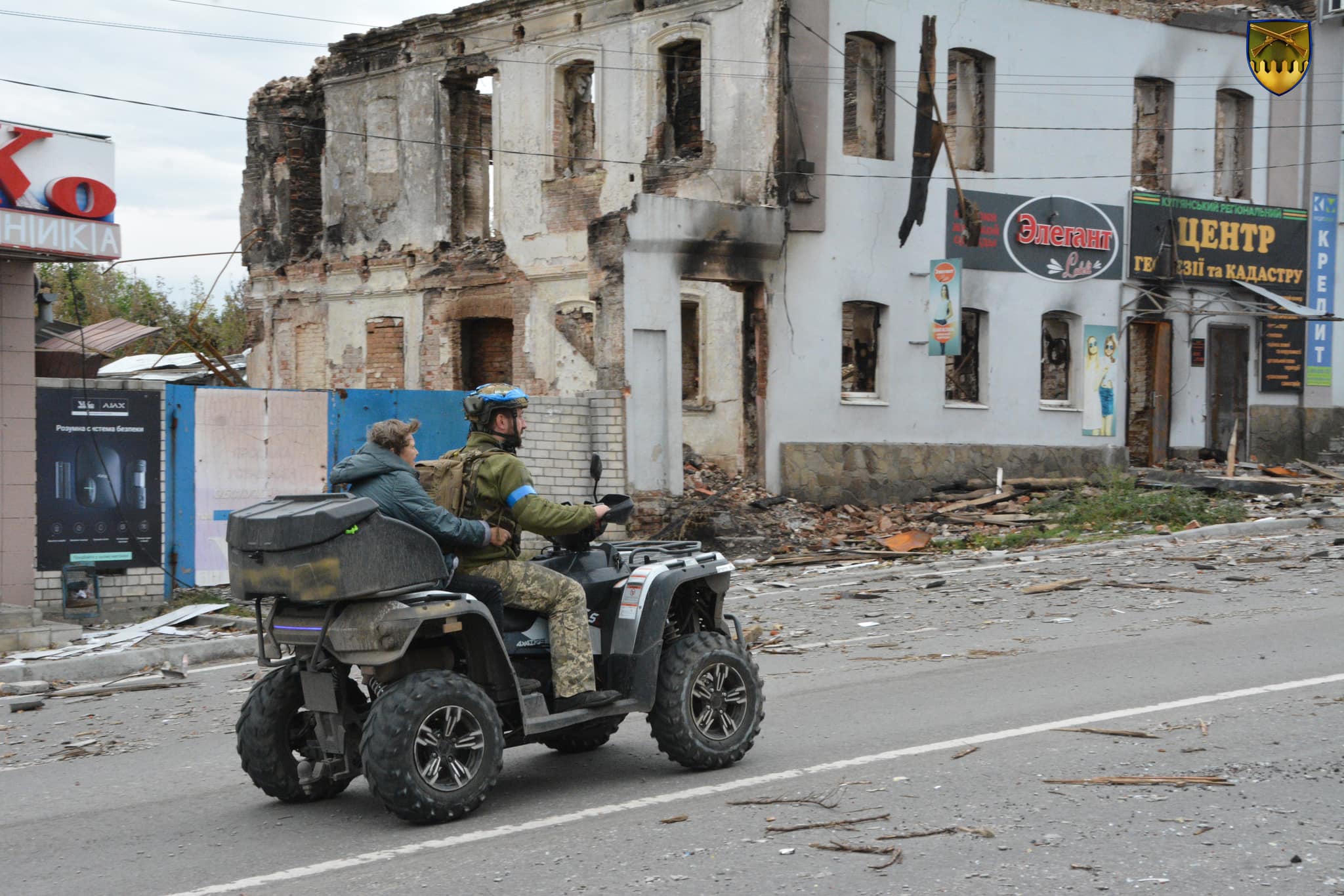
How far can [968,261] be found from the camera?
23859mm

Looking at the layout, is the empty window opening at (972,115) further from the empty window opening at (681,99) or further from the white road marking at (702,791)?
the white road marking at (702,791)

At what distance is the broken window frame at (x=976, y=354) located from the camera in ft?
79.9

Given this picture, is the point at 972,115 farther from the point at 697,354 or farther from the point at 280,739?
the point at 280,739

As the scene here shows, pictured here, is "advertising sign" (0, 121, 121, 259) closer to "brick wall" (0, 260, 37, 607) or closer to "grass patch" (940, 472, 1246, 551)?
"brick wall" (0, 260, 37, 607)

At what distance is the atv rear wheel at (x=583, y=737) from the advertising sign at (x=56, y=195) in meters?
9.11

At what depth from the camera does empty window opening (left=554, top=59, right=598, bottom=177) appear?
25.2 metres

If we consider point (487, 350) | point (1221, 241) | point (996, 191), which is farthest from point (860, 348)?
point (1221, 241)

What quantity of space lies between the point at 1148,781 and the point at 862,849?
1.66 meters

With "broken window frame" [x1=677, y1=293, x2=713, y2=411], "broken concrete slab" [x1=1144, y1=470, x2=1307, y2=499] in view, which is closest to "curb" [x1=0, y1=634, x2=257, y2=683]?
"broken window frame" [x1=677, y1=293, x2=713, y2=411]

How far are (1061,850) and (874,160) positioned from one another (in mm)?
18544

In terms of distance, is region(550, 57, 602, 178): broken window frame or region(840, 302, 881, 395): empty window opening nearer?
region(840, 302, 881, 395): empty window opening

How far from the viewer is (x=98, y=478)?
1483cm

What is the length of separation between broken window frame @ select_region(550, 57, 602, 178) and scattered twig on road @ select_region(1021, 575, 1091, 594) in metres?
13.2

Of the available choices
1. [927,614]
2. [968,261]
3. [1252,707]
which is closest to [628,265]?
[968,261]
